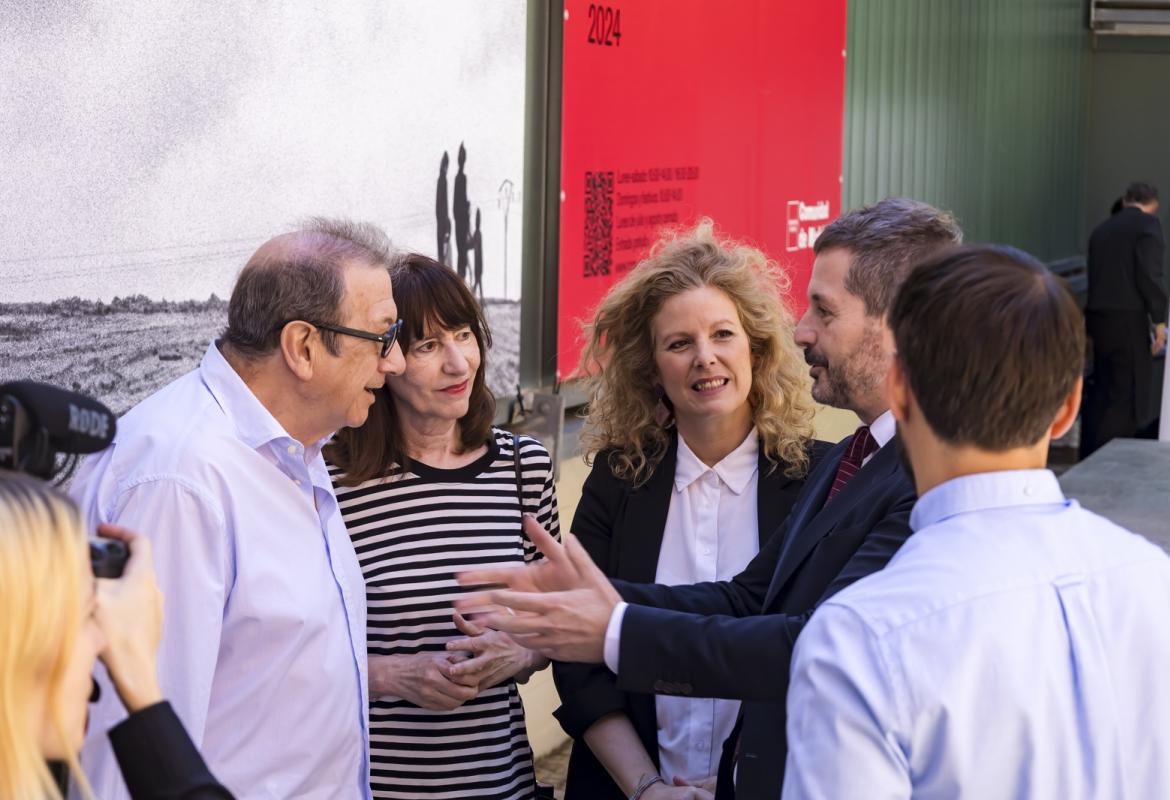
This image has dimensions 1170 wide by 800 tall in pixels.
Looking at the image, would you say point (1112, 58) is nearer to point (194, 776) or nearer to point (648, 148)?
point (648, 148)

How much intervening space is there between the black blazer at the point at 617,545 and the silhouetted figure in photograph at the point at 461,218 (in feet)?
4.64

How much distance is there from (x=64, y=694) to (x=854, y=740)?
688 mm

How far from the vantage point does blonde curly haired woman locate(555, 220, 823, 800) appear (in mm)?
2430

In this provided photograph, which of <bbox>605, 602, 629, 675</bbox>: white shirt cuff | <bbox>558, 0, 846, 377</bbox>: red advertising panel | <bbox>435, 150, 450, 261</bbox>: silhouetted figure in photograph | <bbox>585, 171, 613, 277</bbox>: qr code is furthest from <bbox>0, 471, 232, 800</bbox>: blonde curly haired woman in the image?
<bbox>585, 171, 613, 277</bbox>: qr code

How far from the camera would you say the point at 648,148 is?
4.92 m

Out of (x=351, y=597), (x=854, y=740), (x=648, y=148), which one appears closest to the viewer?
(x=854, y=740)

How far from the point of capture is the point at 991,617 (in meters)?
1.26

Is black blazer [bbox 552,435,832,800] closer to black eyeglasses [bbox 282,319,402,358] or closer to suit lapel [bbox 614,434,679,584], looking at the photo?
suit lapel [bbox 614,434,679,584]

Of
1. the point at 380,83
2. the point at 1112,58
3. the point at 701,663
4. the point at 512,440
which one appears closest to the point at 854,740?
the point at 701,663

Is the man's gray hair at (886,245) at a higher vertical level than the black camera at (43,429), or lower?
higher

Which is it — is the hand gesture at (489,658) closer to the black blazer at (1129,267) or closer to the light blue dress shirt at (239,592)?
the light blue dress shirt at (239,592)

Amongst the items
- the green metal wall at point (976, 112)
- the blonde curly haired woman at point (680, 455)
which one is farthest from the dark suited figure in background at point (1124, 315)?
the blonde curly haired woman at point (680, 455)

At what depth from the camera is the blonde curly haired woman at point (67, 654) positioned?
1084 mm

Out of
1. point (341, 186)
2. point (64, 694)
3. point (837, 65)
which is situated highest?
point (837, 65)
